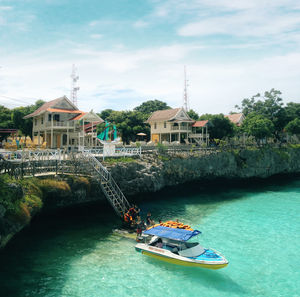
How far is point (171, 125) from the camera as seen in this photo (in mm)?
50594

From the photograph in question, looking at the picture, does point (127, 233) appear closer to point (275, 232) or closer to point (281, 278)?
point (281, 278)

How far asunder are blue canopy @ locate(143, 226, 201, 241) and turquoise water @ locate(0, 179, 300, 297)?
179 centimetres

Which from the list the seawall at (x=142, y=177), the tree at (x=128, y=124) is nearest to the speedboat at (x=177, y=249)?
the seawall at (x=142, y=177)

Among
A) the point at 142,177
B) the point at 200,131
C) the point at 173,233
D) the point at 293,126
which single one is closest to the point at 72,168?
the point at 142,177

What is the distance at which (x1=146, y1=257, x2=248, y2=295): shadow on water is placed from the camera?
14348mm

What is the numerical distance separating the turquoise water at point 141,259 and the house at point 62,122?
46.1 feet

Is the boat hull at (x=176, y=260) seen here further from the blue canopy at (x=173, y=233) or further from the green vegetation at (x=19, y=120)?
the green vegetation at (x=19, y=120)

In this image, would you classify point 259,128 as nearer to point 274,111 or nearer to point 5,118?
point 274,111

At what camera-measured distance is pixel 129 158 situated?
30406 mm

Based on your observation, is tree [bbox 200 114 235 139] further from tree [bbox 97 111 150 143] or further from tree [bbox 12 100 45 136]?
tree [bbox 12 100 45 136]

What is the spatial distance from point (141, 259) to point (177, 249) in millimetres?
2598

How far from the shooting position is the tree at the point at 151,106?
81000mm

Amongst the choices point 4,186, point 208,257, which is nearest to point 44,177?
point 4,186

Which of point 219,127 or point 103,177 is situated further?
point 219,127
